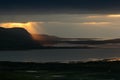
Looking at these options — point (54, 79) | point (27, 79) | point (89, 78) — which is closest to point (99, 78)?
point (89, 78)

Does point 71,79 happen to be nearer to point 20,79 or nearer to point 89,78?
point 89,78

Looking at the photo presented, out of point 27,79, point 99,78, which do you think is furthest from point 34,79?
point 99,78

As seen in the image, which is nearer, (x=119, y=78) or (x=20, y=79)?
(x=20, y=79)

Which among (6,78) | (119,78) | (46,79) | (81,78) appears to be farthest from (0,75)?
(119,78)

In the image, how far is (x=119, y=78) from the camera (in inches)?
2442

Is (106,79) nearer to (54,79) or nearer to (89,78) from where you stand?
(89,78)

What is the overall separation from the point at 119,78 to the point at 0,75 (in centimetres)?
1463

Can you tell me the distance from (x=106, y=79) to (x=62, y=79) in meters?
5.21

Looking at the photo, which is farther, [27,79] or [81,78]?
[81,78]

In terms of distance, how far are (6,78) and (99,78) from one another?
12379 mm

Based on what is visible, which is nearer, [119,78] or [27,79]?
[27,79]

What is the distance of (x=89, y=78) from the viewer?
61.8 m

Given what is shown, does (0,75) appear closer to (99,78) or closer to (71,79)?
(71,79)

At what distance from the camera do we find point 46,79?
5919 cm
